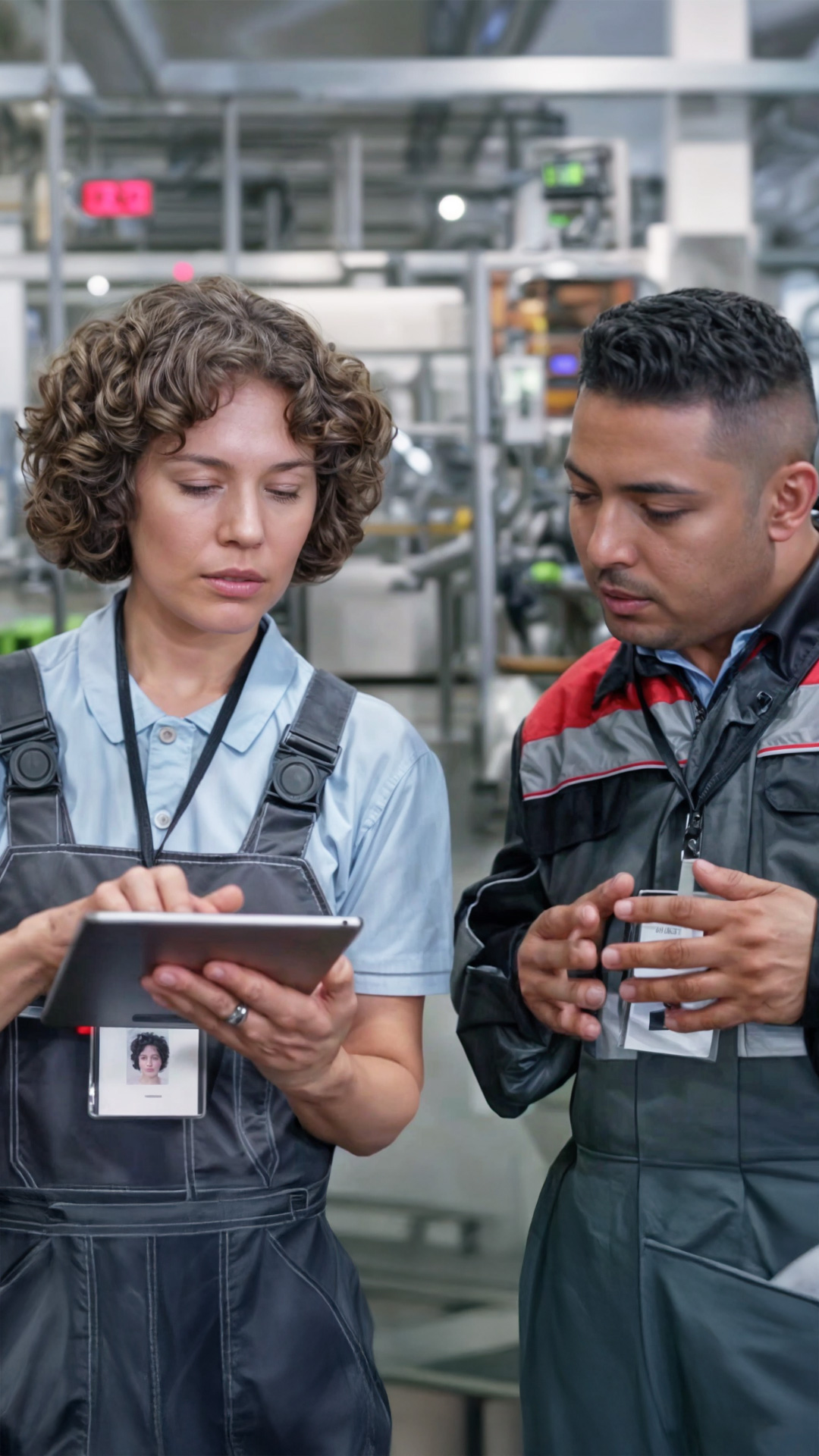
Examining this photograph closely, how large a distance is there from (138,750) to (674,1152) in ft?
2.03

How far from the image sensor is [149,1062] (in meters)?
1.24

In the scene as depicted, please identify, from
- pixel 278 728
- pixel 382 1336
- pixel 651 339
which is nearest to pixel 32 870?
pixel 278 728

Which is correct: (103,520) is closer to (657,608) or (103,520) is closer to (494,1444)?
(657,608)

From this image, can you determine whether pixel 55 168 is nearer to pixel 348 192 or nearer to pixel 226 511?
pixel 348 192

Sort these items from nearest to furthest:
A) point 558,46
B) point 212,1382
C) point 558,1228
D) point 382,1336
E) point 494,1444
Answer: point 212,1382 < point 558,1228 < point 494,1444 < point 382,1336 < point 558,46

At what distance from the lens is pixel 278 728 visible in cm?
135

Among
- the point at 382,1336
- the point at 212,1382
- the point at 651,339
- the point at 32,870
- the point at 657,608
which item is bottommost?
the point at 382,1336

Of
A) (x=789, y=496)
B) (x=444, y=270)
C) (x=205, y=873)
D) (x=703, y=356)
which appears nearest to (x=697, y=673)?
(x=789, y=496)

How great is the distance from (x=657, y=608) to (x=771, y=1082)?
0.43 meters

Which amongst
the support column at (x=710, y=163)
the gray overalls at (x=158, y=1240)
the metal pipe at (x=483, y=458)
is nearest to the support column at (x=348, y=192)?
the support column at (x=710, y=163)

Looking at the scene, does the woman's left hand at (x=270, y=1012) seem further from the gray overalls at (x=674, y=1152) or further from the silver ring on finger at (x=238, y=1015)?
the gray overalls at (x=674, y=1152)

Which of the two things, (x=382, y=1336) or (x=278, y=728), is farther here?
(x=382, y=1336)

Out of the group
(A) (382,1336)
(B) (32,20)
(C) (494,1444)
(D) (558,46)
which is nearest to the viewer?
(C) (494,1444)

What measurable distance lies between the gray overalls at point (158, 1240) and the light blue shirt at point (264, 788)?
0.03 metres
